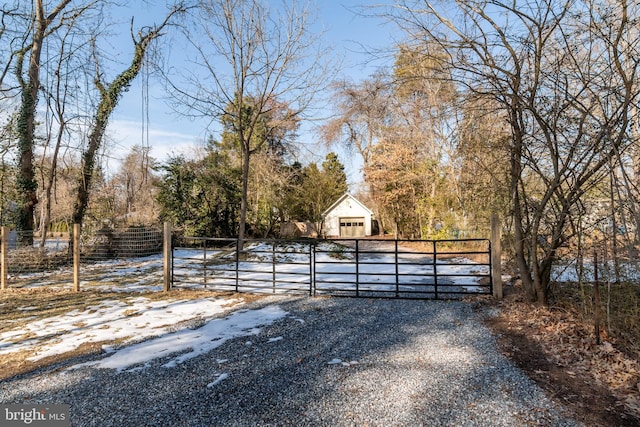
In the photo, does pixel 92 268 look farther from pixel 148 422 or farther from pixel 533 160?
pixel 533 160

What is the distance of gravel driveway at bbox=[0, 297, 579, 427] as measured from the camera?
228 cm

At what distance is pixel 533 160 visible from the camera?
456cm

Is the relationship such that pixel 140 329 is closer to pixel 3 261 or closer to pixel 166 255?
pixel 166 255

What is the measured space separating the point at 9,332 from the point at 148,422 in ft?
11.3

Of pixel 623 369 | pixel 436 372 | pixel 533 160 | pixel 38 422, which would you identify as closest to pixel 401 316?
pixel 436 372

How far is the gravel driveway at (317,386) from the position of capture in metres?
2.28

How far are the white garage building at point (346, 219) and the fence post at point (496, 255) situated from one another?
2151 centimetres

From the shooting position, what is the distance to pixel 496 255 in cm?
555

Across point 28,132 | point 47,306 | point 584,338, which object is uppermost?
point 28,132

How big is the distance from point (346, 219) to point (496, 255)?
2199 centimetres

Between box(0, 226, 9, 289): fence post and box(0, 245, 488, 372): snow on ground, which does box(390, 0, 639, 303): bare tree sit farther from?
box(0, 226, 9, 289): fence post

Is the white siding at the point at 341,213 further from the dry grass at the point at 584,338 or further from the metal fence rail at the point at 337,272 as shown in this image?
the dry grass at the point at 584,338

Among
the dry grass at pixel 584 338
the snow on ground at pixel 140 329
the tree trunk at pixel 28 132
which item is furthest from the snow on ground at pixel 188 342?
the tree trunk at pixel 28 132

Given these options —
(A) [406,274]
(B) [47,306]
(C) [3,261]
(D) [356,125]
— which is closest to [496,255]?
(A) [406,274]
